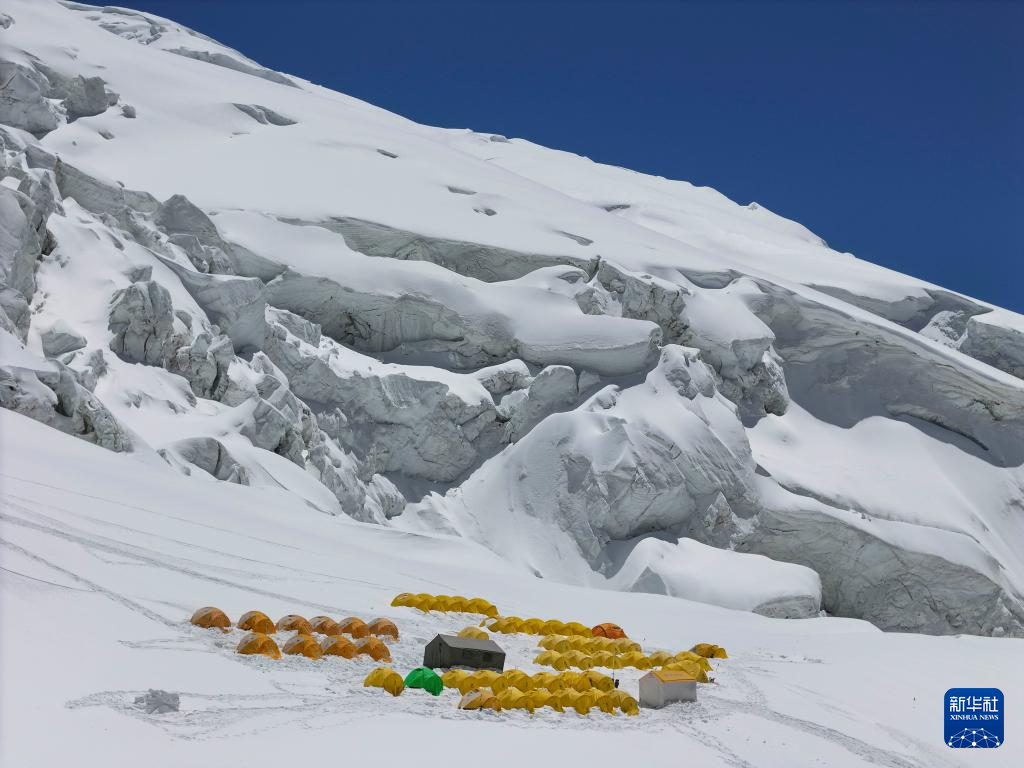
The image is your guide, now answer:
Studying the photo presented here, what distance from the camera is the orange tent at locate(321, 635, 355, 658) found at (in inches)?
640

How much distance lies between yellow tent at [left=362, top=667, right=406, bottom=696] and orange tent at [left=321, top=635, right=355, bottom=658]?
5.15 ft

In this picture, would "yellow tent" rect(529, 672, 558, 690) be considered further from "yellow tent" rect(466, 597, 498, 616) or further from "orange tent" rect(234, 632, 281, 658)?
Answer: "yellow tent" rect(466, 597, 498, 616)

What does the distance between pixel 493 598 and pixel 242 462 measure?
→ 8.73 m

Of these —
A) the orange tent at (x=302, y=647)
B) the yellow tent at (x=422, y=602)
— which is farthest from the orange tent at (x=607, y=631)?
the orange tent at (x=302, y=647)

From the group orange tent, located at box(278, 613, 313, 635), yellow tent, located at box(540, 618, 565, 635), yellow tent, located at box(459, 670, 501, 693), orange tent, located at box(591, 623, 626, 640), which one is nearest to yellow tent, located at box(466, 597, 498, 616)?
yellow tent, located at box(540, 618, 565, 635)

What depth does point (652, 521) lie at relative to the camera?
115 feet

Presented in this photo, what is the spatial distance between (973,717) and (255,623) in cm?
1250

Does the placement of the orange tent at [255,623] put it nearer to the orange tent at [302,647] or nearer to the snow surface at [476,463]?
the orange tent at [302,647]

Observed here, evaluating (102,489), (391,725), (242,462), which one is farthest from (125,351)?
(391,725)

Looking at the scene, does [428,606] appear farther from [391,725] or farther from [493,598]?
[391,725]

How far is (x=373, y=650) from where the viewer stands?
16.5 metres

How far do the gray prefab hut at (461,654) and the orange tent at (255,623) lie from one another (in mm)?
2687

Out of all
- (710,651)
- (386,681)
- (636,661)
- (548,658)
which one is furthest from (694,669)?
(386,681)

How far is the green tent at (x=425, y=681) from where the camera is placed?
1491cm
